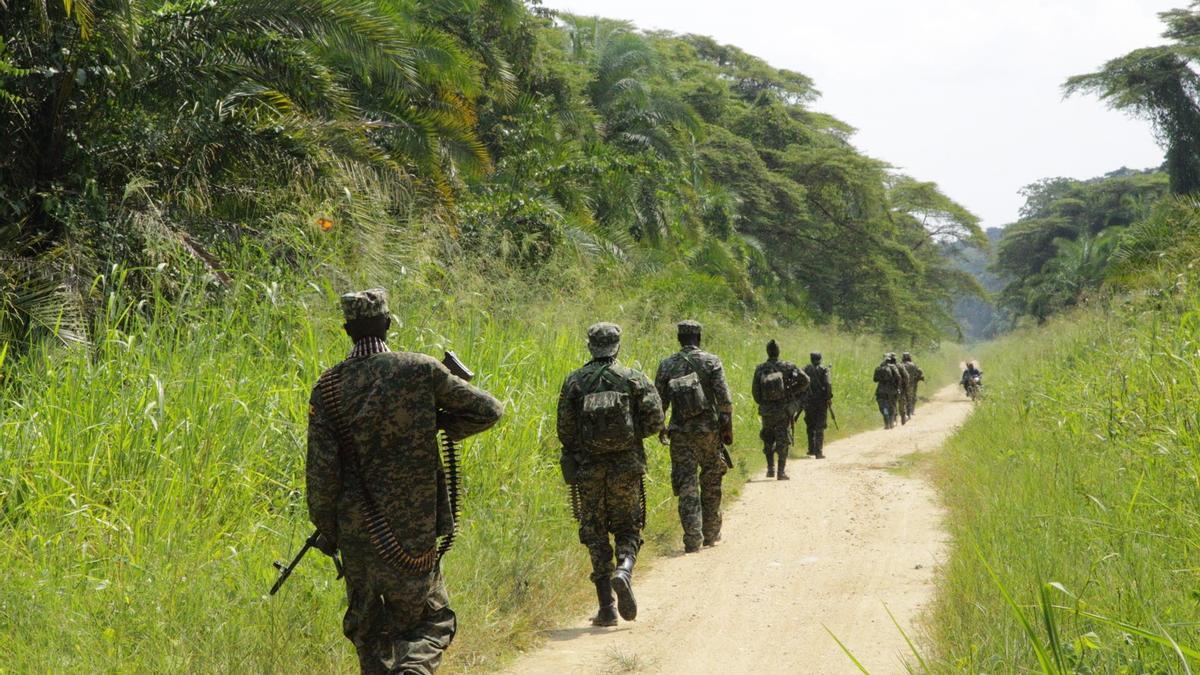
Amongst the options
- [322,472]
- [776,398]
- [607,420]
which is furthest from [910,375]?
[322,472]

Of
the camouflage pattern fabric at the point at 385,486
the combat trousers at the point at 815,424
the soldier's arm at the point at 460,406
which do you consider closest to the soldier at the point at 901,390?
the combat trousers at the point at 815,424

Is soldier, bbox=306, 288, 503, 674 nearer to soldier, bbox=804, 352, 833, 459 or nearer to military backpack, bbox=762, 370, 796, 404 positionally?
military backpack, bbox=762, 370, 796, 404

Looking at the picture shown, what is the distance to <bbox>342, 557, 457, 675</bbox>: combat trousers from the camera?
4.01 meters

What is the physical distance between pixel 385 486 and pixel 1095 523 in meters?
3.13

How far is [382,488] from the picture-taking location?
13.3 feet

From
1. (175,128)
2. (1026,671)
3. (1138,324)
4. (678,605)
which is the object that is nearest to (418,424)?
(1026,671)

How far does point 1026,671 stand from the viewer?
395cm

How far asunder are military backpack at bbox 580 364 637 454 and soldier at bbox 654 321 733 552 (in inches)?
70.5

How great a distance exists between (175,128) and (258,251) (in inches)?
59.0

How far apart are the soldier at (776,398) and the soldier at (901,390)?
7918mm

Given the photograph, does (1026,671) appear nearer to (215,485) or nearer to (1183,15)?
(215,485)

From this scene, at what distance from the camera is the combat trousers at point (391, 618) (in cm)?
401

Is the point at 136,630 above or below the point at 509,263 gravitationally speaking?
below

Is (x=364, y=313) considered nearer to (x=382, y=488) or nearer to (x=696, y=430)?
(x=382, y=488)
